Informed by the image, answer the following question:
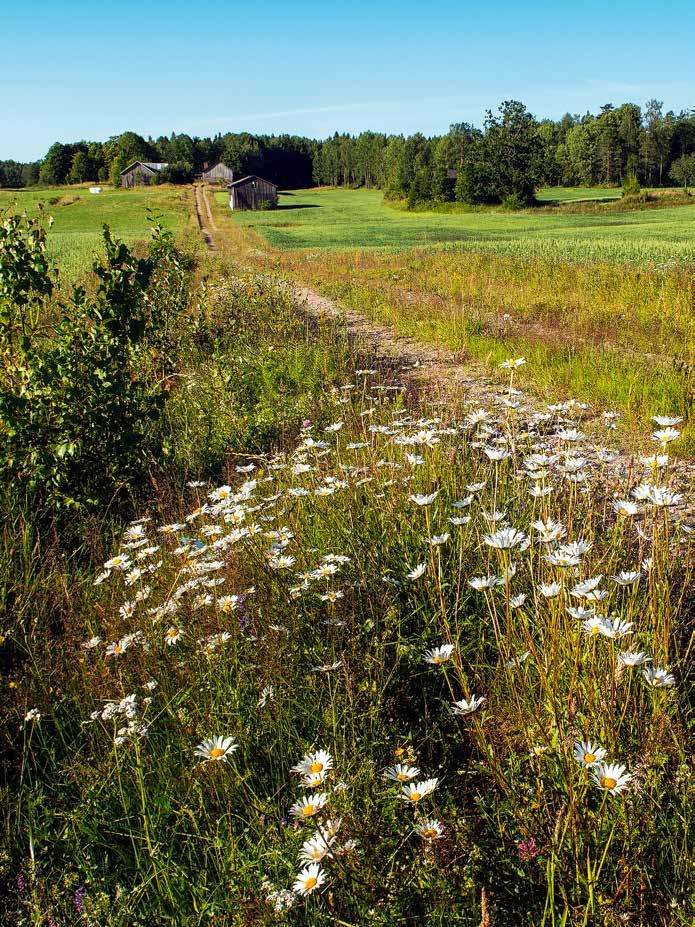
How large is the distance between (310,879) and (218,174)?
11203 centimetres

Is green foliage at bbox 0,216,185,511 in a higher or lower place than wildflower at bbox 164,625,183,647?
higher

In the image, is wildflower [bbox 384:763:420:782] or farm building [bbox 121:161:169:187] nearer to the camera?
wildflower [bbox 384:763:420:782]

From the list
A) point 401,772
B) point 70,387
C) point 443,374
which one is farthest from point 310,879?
point 443,374

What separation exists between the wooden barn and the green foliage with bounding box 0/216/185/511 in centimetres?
7716

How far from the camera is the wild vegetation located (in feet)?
5.26

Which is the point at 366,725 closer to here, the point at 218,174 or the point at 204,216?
the point at 204,216

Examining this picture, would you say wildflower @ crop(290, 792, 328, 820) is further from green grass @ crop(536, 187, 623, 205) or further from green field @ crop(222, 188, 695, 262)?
green grass @ crop(536, 187, 623, 205)

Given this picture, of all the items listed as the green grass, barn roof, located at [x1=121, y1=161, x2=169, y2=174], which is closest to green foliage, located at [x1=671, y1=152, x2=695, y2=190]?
the green grass

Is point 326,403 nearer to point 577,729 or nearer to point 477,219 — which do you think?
point 577,729

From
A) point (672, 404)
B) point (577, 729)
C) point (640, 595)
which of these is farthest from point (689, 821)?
point (672, 404)

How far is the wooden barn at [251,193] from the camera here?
247ft

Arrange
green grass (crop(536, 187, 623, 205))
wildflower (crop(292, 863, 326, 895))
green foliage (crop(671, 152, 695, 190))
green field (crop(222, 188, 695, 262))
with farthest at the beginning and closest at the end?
green foliage (crop(671, 152, 695, 190)), green grass (crop(536, 187, 623, 205)), green field (crop(222, 188, 695, 262)), wildflower (crop(292, 863, 326, 895))

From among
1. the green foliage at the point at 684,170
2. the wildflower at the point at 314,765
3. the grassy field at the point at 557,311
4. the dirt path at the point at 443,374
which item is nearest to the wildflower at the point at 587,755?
the wildflower at the point at 314,765

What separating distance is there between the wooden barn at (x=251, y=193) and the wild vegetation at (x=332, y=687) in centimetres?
7780
